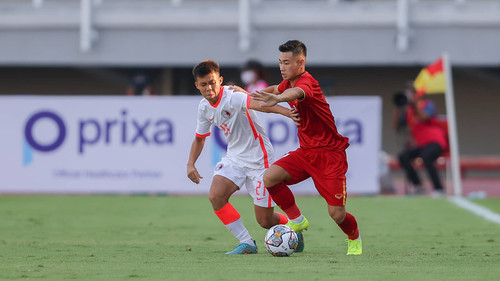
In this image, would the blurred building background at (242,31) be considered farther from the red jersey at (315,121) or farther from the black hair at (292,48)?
the black hair at (292,48)

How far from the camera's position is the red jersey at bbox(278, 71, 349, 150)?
7.82 m

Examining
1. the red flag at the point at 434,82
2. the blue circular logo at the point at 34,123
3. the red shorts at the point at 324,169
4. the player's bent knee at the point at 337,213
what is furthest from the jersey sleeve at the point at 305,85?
the red flag at the point at 434,82

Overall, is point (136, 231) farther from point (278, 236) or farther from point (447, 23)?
point (447, 23)

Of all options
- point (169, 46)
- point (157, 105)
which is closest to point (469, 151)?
point (169, 46)

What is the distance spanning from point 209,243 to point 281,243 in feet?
5.24

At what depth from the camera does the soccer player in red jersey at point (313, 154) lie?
7.80 meters

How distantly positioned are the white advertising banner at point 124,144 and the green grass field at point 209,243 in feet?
1.71

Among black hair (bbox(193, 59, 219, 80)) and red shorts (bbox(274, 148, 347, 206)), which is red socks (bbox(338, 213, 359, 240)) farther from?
black hair (bbox(193, 59, 219, 80))

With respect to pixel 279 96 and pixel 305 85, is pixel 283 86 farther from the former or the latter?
pixel 279 96

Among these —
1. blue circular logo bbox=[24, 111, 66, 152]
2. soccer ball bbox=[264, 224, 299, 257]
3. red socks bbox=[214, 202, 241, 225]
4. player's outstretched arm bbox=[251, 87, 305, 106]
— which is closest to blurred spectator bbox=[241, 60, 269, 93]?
blue circular logo bbox=[24, 111, 66, 152]

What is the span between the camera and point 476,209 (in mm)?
13602

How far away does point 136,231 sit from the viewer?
34.6ft

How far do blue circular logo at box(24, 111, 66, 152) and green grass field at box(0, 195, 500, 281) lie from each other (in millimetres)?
977

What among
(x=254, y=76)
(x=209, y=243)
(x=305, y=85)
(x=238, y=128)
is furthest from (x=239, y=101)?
(x=254, y=76)
